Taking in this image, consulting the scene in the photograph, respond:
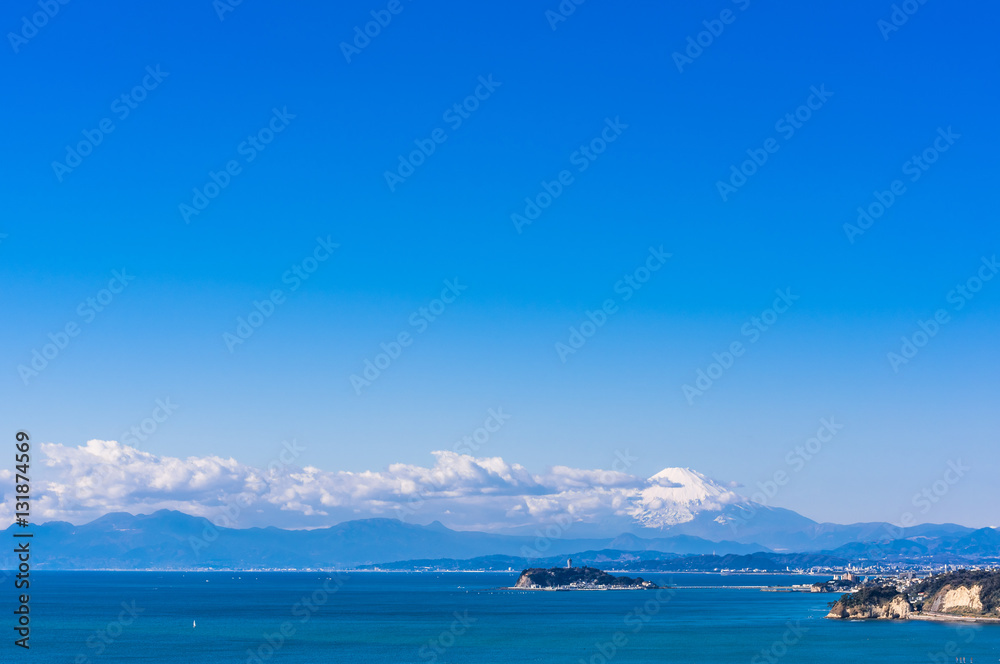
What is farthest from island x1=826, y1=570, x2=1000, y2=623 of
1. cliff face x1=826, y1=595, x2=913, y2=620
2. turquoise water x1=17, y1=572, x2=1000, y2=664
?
turquoise water x1=17, y1=572, x2=1000, y2=664

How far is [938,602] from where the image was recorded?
162875 mm

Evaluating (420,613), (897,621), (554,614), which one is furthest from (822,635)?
(420,613)

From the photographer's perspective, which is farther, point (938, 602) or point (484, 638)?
point (938, 602)

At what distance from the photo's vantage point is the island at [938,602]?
15075 centimetres

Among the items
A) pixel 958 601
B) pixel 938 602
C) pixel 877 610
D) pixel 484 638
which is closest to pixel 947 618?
pixel 958 601

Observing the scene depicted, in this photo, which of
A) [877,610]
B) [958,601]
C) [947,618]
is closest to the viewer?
[947,618]

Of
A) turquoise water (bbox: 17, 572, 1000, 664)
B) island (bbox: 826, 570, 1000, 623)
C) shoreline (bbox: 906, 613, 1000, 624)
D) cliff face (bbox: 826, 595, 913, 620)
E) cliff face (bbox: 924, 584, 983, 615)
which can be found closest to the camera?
turquoise water (bbox: 17, 572, 1000, 664)

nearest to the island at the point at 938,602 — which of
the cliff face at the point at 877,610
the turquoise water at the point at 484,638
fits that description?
the cliff face at the point at 877,610

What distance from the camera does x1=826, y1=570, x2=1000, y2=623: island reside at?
495 feet

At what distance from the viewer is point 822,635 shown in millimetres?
130500

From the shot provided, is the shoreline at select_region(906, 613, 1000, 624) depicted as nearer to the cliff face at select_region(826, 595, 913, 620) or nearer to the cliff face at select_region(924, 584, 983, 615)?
the cliff face at select_region(826, 595, 913, 620)

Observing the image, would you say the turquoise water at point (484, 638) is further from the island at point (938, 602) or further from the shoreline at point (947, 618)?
the shoreline at point (947, 618)

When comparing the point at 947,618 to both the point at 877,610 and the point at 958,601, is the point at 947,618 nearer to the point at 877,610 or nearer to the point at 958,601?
the point at 958,601

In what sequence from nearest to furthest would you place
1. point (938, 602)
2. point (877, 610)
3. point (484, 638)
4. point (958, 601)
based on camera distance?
point (484, 638), point (958, 601), point (938, 602), point (877, 610)
